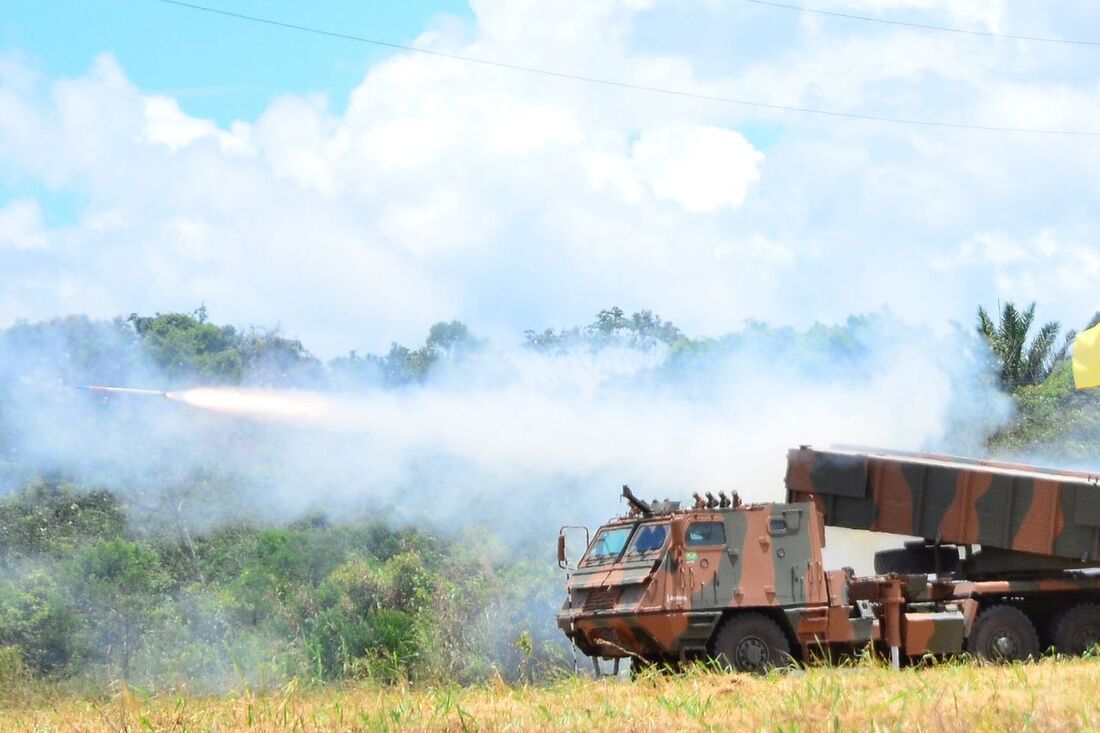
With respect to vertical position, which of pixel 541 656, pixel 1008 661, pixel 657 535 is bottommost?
pixel 541 656

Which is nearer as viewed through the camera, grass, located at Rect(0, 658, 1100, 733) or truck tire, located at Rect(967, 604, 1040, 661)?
grass, located at Rect(0, 658, 1100, 733)

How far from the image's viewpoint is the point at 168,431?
4125 centimetres

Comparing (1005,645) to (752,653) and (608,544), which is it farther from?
(608,544)

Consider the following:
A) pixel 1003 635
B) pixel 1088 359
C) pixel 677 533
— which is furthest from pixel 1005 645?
pixel 1088 359

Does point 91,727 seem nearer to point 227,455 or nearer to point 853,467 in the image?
point 853,467

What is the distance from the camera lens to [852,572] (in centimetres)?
2017

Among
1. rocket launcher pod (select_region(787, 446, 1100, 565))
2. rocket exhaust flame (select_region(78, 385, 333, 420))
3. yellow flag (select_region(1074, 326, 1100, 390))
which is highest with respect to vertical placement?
yellow flag (select_region(1074, 326, 1100, 390))

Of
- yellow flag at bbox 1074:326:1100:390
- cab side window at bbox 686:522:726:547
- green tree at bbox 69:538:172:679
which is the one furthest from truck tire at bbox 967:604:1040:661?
green tree at bbox 69:538:172:679

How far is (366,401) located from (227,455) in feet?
61.7

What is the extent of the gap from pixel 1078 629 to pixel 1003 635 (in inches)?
39.5

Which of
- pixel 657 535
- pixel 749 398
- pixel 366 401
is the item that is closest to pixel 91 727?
pixel 657 535

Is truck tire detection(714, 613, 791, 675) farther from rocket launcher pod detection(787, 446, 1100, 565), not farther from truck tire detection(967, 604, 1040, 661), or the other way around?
truck tire detection(967, 604, 1040, 661)

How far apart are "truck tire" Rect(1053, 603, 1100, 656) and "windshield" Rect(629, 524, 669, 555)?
18.3ft

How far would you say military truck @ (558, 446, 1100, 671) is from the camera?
61.1ft
